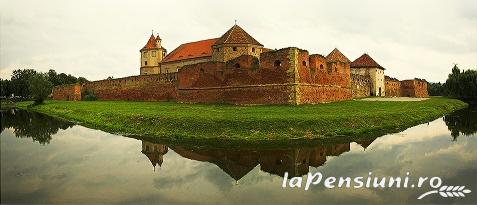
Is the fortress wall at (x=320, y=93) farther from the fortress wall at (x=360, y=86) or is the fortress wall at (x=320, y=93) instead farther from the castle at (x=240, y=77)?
the fortress wall at (x=360, y=86)

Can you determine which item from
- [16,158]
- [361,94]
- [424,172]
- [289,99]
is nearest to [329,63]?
[289,99]

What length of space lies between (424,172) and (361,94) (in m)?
34.0

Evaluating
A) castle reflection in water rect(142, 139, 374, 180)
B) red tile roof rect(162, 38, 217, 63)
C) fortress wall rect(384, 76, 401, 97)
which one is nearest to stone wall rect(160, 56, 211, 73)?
red tile roof rect(162, 38, 217, 63)

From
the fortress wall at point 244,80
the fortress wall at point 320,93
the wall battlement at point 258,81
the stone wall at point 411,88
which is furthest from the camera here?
the stone wall at point 411,88

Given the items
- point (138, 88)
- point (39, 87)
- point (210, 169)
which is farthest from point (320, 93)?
point (39, 87)

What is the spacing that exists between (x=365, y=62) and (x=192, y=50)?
22.2 m

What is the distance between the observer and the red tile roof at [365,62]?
156 ft

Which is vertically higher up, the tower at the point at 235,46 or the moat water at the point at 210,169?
the tower at the point at 235,46

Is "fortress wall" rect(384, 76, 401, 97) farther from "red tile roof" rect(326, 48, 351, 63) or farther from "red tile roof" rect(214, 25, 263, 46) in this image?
"red tile roof" rect(214, 25, 263, 46)

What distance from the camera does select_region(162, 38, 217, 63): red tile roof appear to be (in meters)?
42.4

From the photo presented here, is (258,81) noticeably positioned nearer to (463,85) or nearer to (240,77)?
(240,77)

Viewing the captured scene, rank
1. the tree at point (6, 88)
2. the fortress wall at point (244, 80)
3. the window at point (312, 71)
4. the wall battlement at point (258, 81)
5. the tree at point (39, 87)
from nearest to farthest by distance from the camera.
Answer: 1. the wall battlement at point (258, 81)
2. the fortress wall at point (244, 80)
3. the window at point (312, 71)
4. the tree at point (39, 87)
5. the tree at point (6, 88)

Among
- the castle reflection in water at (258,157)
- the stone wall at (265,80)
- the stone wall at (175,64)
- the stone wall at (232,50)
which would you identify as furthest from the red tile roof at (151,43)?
the castle reflection in water at (258,157)

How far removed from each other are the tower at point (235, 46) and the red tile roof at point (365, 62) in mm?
→ 17587
